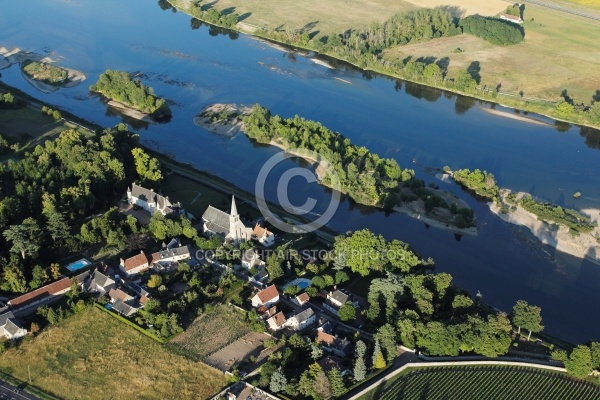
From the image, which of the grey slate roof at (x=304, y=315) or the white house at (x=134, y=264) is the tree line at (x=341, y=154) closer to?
the grey slate roof at (x=304, y=315)

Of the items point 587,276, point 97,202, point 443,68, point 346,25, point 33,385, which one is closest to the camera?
point 33,385

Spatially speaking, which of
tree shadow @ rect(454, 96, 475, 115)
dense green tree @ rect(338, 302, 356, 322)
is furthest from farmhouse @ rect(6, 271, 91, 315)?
tree shadow @ rect(454, 96, 475, 115)

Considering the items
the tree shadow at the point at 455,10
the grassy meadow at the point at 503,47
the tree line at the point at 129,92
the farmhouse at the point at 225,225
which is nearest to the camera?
the farmhouse at the point at 225,225

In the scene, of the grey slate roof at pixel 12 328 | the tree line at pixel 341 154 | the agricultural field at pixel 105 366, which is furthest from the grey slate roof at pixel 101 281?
the tree line at pixel 341 154

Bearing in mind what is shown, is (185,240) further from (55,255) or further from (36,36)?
(36,36)

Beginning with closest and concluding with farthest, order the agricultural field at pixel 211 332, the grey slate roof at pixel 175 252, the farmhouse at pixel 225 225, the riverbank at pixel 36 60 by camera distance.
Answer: the agricultural field at pixel 211 332 → the grey slate roof at pixel 175 252 → the farmhouse at pixel 225 225 → the riverbank at pixel 36 60

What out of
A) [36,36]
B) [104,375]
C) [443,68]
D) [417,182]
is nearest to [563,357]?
[417,182]

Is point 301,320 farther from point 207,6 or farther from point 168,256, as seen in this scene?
point 207,6
